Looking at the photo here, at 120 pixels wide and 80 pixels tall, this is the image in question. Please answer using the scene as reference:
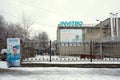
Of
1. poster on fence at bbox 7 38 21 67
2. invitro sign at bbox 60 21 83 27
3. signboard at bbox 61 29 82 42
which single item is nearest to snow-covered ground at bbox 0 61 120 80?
poster on fence at bbox 7 38 21 67

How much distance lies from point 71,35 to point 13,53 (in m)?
39.4

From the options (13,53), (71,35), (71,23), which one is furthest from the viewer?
(71,35)

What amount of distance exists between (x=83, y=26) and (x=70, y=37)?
4091 millimetres

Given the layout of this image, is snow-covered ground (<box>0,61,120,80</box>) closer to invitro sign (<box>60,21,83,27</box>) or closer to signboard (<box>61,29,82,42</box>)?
invitro sign (<box>60,21,83,27</box>)

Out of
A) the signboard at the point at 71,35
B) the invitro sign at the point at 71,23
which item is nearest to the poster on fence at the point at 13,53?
the invitro sign at the point at 71,23

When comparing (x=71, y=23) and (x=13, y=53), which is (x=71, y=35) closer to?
(x=71, y=23)

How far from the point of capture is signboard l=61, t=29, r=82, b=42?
188 feet

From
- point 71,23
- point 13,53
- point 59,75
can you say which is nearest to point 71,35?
point 71,23

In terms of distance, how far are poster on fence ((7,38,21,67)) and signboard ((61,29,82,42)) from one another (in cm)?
3894

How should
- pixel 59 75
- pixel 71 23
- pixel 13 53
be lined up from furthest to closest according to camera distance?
pixel 71 23 < pixel 13 53 < pixel 59 75

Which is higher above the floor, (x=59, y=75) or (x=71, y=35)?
(x=71, y=35)

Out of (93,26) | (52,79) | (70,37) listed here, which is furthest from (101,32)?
(52,79)

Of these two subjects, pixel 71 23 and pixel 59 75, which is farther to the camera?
pixel 71 23

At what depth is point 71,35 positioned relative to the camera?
57.3 metres
